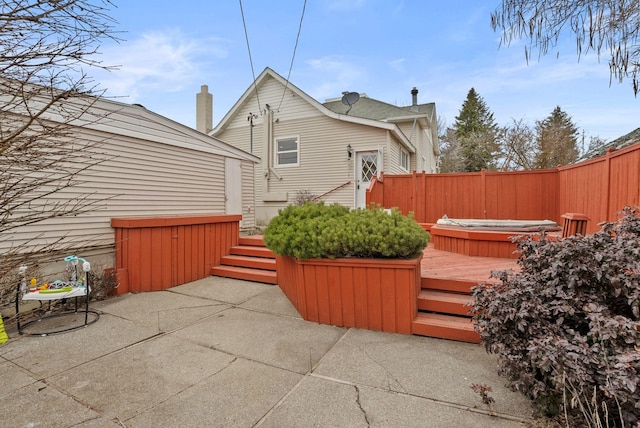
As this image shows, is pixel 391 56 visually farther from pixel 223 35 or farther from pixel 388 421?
pixel 388 421

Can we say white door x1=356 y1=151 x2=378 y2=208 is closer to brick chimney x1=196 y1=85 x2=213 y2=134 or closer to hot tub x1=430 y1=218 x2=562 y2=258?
hot tub x1=430 y1=218 x2=562 y2=258

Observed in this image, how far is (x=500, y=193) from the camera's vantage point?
773cm

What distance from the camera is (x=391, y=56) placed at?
11.1 metres

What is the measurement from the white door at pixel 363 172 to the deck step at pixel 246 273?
516 centimetres

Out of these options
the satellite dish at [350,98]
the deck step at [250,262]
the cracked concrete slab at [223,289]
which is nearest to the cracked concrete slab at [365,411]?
the cracked concrete slab at [223,289]

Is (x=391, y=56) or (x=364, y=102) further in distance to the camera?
(x=364, y=102)

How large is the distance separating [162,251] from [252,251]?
1716mm

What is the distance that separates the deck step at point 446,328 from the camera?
3.04 meters

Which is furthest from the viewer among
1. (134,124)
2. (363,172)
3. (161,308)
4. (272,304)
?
(363,172)

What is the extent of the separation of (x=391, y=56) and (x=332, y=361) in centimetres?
1129

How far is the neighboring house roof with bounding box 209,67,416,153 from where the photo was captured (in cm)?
977

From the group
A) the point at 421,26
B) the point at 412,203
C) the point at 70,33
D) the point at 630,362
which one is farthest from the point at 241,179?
the point at 630,362

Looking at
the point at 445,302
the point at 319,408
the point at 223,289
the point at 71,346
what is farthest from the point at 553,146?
the point at 71,346

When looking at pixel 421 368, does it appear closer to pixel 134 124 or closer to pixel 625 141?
pixel 625 141
